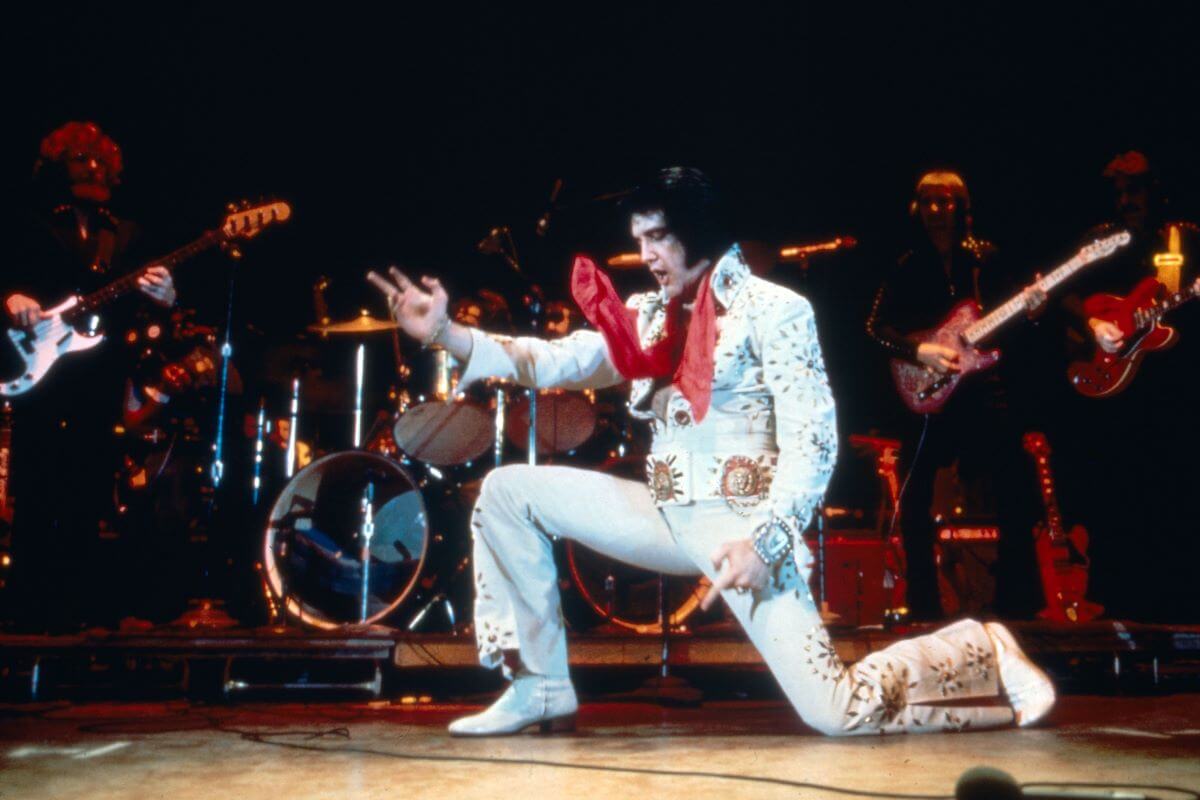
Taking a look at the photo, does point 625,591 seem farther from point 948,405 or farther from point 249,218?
point 249,218

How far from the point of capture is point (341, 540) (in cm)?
616

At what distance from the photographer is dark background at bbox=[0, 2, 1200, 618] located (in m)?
6.71

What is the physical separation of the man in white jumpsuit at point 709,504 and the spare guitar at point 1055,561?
93.1 inches

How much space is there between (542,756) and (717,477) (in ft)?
2.94

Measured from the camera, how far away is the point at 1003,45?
6.70 meters

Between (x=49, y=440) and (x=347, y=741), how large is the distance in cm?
273

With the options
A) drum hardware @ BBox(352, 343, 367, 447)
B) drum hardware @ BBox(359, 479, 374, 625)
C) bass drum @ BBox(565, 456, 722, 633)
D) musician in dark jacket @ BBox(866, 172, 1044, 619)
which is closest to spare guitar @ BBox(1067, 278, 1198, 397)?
musician in dark jacket @ BBox(866, 172, 1044, 619)

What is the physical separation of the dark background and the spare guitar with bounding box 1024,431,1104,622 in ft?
2.94

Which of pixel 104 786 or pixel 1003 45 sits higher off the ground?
pixel 1003 45

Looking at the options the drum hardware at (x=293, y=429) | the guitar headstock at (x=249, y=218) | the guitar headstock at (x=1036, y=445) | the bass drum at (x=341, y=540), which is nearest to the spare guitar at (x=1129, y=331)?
the guitar headstock at (x=1036, y=445)

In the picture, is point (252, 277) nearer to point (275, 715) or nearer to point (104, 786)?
point (275, 715)

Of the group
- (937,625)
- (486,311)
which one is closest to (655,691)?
(937,625)

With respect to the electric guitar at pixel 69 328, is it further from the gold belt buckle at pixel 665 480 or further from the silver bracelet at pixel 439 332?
the gold belt buckle at pixel 665 480

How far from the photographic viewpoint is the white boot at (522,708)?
3145 millimetres
